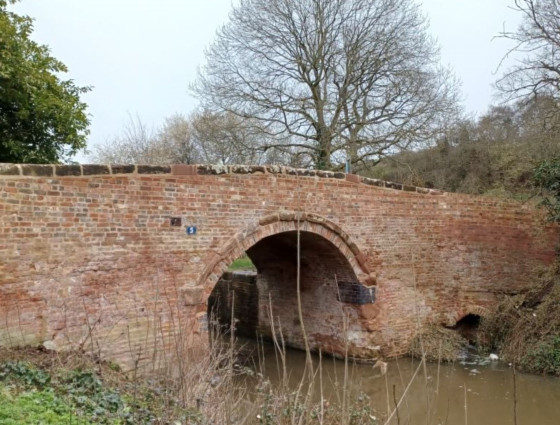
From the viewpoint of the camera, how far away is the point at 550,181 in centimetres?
937

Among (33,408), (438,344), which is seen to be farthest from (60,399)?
(438,344)

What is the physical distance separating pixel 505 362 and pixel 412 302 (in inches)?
80.0

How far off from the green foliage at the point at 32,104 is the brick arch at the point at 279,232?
15.5 feet

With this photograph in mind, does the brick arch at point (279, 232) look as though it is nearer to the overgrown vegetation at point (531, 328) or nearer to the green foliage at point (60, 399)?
the green foliage at point (60, 399)

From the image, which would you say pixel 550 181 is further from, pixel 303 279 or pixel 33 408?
pixel 33 408

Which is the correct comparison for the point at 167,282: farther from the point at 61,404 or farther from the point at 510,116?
the point at 510,116

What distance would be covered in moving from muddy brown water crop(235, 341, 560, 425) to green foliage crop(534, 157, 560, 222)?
328 cm

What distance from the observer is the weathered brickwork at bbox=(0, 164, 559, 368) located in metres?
5.40

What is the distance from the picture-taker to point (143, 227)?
248 inches

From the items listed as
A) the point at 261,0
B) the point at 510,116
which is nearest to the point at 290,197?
the point at 261,0

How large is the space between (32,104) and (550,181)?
1040 centimetres

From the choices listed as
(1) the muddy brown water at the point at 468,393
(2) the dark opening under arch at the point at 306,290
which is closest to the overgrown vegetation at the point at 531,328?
(1) the muddy brown water at the point at 468,393

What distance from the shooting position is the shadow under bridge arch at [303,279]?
25.7 feet

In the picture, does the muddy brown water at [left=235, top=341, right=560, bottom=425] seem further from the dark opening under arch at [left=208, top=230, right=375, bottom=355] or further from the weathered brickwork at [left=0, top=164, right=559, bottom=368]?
the weathered brickwork at [left=0, top=164, right=559, bottom=368]
